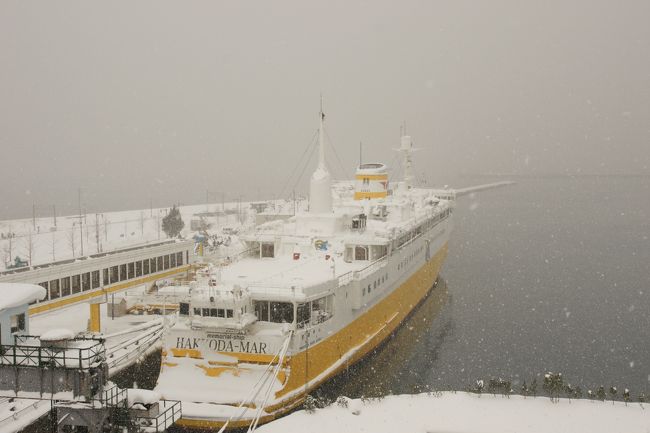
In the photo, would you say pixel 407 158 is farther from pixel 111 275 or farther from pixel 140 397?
pixel 140 397

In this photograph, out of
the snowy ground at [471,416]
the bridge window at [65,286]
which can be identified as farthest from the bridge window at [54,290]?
the snowy ground at [471,416]

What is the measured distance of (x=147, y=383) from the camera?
24297mm

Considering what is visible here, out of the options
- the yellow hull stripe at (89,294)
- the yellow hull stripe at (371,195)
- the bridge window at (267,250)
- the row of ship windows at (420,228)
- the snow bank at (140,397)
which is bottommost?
the snow bank at (140,397)

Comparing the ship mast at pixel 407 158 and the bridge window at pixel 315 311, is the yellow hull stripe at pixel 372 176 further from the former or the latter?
the bridge window at pixel 315 311

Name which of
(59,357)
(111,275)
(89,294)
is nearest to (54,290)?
(89,294)

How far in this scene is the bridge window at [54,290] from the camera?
93.2 ft

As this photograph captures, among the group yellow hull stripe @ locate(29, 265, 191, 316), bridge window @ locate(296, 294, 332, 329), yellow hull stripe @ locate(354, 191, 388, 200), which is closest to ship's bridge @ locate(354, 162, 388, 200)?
yellow hull stripe @ locate(354, 191, 388, 200)

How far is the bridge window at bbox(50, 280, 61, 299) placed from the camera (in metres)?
28.4

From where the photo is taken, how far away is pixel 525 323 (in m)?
37.5

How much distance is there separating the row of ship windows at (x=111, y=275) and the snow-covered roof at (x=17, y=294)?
6977 millimetres

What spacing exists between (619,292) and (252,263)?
3151cm

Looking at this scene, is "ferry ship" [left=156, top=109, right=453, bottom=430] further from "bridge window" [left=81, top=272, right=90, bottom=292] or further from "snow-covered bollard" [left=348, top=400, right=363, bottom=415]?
"bridge window" [left=81, top=272, right=90, bottom=292]

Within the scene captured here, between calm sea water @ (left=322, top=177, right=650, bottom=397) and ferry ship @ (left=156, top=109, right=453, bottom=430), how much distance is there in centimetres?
222

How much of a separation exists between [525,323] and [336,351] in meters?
17.9
